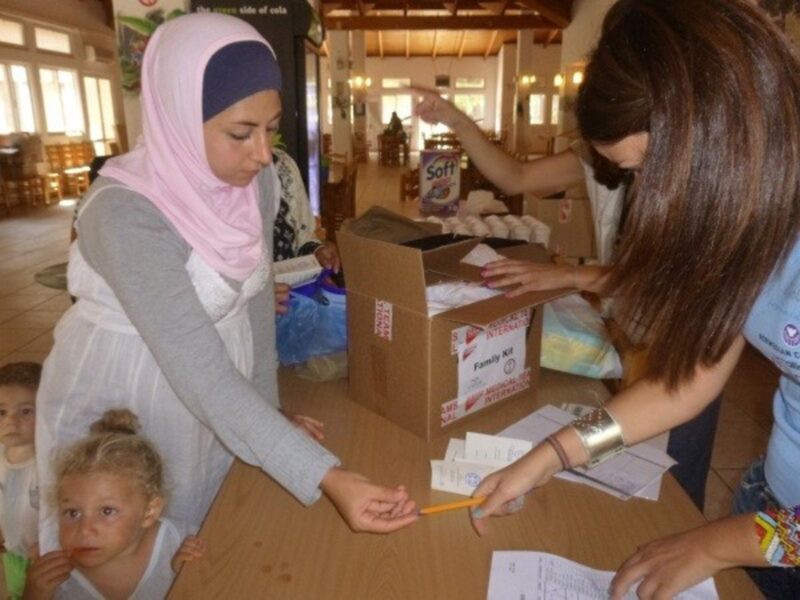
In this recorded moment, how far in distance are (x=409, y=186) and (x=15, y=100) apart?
8.39m

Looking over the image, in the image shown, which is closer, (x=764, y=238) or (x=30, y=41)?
(x=764, y=238)

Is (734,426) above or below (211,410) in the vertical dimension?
below

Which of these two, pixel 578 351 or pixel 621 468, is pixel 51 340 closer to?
A: pixel 578 351

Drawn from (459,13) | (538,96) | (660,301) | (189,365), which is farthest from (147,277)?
(538,96)

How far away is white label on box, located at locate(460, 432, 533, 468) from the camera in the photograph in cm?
109

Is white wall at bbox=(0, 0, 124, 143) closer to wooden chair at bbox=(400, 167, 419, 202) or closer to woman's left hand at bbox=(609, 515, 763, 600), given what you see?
wooden chair at bbox=(400, 167, 419, 202)

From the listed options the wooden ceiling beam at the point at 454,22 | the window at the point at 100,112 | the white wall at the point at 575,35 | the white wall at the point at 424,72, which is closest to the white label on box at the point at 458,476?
the white wall at the point at 575,35

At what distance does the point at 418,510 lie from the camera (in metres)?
0.98

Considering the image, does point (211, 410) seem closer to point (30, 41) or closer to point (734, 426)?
point (734, 426)

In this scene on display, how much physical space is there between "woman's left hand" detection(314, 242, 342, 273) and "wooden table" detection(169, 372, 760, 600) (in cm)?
70

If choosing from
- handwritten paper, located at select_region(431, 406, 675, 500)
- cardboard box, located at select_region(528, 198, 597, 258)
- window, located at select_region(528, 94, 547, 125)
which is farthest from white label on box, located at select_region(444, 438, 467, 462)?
window, located at select_region(528, 94, 547, 125)

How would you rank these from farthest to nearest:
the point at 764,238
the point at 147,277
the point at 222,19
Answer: the point at 222,19 < the point at 147,277 < the point at 764,238

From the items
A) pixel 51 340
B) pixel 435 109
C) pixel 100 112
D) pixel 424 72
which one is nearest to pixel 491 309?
pixel 435 109

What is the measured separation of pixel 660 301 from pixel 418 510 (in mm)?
481
